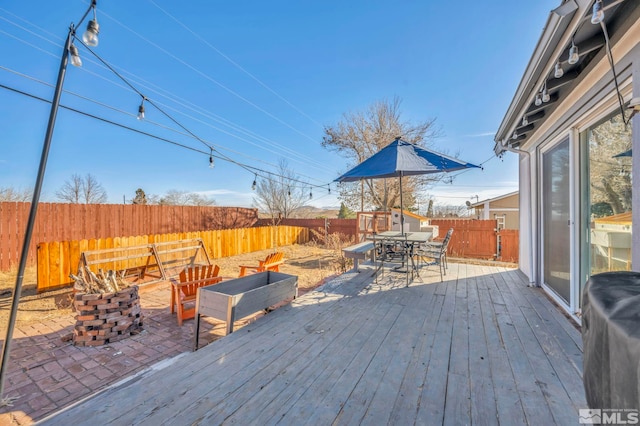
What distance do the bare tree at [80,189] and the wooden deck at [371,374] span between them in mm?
19973

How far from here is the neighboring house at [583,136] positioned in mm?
1782

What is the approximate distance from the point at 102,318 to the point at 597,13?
16.1 ft

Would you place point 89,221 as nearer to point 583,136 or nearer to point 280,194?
point 280,194

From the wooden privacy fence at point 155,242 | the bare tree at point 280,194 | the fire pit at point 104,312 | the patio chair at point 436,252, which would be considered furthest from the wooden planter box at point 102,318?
the bare tree at point 280,194

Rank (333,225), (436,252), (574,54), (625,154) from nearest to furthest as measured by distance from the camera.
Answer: (574,54) < (625,154) < (436,252) < (333,225)

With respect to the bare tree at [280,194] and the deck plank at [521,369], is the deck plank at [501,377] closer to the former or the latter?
the deck plank at [521,369]

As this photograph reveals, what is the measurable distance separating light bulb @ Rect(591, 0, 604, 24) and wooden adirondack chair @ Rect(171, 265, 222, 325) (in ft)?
14.9

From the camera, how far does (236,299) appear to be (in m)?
2.69

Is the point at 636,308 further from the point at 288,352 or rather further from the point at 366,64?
the point at 366,64

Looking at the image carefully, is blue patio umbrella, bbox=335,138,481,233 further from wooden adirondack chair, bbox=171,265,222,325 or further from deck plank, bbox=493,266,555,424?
wooden adirondack chair, bbox=171,265,222,325

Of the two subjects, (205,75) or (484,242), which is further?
(484,242)

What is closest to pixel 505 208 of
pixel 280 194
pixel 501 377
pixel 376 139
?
pixel 376 139

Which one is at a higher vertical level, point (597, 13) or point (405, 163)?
point (597, 13)

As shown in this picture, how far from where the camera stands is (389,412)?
154 centimetres
